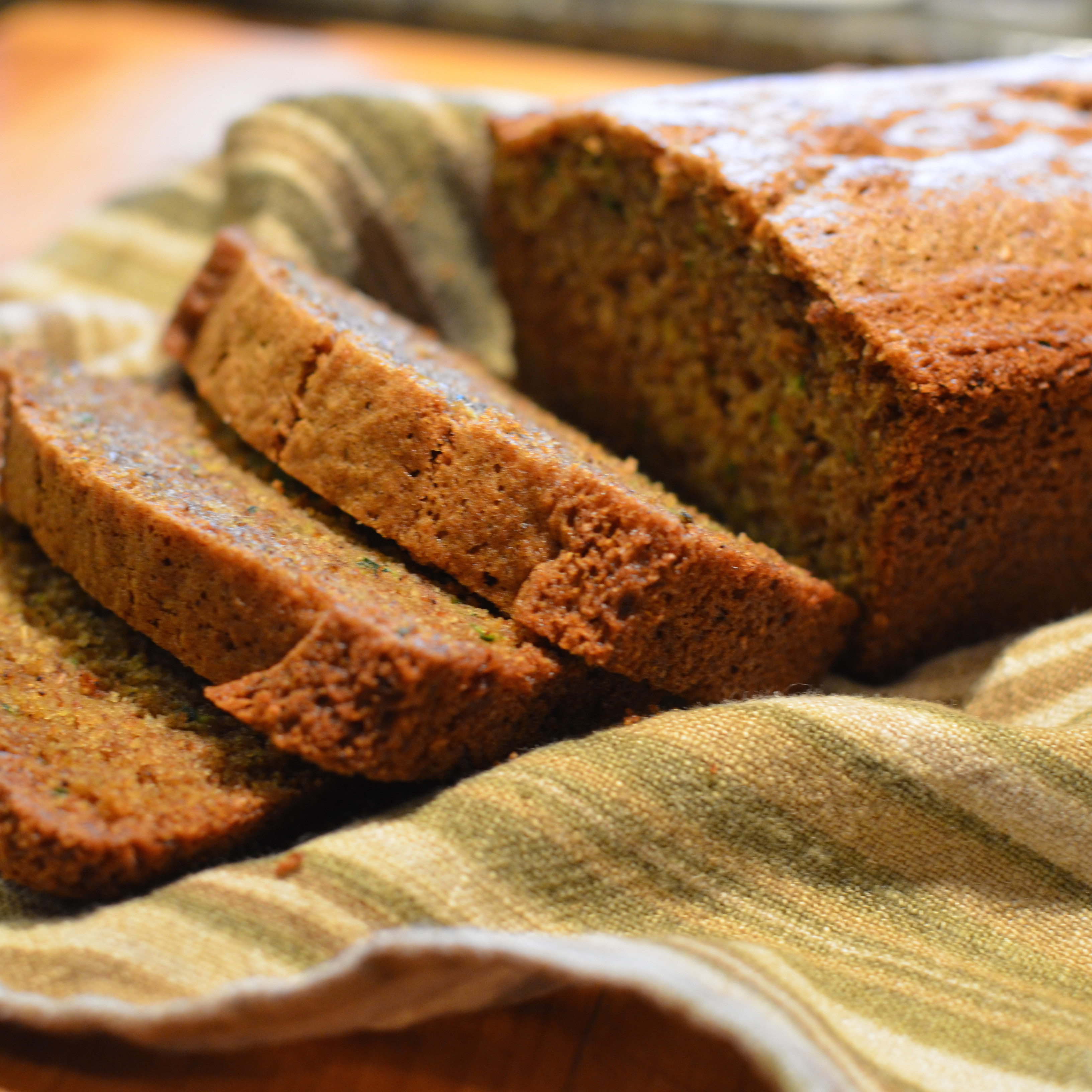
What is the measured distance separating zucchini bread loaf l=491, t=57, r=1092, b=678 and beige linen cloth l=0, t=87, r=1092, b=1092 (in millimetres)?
279

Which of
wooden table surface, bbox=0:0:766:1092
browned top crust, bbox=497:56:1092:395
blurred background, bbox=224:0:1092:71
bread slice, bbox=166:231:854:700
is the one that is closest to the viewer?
wooden table surface, bbox=0:0:766:1092

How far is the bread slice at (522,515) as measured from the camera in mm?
A: 1981

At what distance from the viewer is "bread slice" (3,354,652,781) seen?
1.80m

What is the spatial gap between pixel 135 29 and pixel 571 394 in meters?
5.09

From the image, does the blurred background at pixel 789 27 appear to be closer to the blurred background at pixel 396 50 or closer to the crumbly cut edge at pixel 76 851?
the blurred background at pixel 396 50

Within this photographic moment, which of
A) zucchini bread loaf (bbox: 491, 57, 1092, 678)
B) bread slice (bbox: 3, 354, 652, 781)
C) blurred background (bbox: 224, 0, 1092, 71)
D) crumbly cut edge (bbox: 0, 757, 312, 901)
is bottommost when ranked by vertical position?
crumbly cut edge (bbox: 0, 757, 312, 901)

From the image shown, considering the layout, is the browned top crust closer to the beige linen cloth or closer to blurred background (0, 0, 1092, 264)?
the beige linen cloth

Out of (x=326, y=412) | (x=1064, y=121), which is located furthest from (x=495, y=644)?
(x=1064, y=121)

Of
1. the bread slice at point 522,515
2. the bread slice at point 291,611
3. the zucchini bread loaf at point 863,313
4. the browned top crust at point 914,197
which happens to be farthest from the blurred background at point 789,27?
the bread slice at point 291,611

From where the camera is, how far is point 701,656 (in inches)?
82.3

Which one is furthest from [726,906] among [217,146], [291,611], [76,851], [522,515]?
[217,146]

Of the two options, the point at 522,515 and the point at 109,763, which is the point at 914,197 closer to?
the point at 522,515

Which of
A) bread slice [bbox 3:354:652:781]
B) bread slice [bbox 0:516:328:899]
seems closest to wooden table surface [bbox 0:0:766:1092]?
bread slice [bbox 0:516:328:899]

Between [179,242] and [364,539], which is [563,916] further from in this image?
[179,242]
